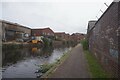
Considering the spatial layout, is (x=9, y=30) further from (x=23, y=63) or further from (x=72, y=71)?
(x=72, y=71)

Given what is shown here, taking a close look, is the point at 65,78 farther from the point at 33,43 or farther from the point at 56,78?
the point at 33,43

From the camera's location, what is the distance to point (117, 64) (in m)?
7.46

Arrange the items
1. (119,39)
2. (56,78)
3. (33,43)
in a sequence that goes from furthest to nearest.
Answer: (33,43)
(56,78)
(119,39)

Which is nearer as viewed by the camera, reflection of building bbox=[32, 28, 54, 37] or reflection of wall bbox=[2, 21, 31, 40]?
reflection of wall bbox=[2, 21, 31, 40]

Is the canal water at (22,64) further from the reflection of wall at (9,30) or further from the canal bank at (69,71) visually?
the reflection of wall at (9,30)

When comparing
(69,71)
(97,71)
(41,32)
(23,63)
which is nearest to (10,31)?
(41,32)

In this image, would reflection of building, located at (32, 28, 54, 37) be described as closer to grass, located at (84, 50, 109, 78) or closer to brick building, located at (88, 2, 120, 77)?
grass, located at (84, 50, 109, 78)

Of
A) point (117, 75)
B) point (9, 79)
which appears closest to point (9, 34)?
point (9, 79)

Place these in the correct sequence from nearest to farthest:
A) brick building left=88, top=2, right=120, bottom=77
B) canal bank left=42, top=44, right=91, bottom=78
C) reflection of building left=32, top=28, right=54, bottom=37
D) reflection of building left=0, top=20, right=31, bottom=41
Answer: brick building left=88, top=2, right=120, bottom=77, canal bank left=42, top=44, right=91, bottom=78, reflection of building left=0, top=20, right=31, bottom=41, reflection of building left=32, top=28, right=54, bottom=37

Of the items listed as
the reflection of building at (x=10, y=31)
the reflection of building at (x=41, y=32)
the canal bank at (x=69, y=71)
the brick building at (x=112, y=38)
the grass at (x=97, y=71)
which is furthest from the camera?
the reflection of building at (x=41, y=32)

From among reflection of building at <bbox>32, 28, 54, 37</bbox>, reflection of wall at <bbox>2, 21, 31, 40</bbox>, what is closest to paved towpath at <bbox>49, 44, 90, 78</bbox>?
reflection of wall at <bbox>2, 21, 31, 40</bbox>

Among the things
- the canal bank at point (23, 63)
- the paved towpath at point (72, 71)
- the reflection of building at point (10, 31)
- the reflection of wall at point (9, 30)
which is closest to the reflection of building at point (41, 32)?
the reflection of building at point (10, 31)

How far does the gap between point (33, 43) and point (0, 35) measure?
11899 mm

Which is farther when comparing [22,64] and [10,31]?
[10,31]
